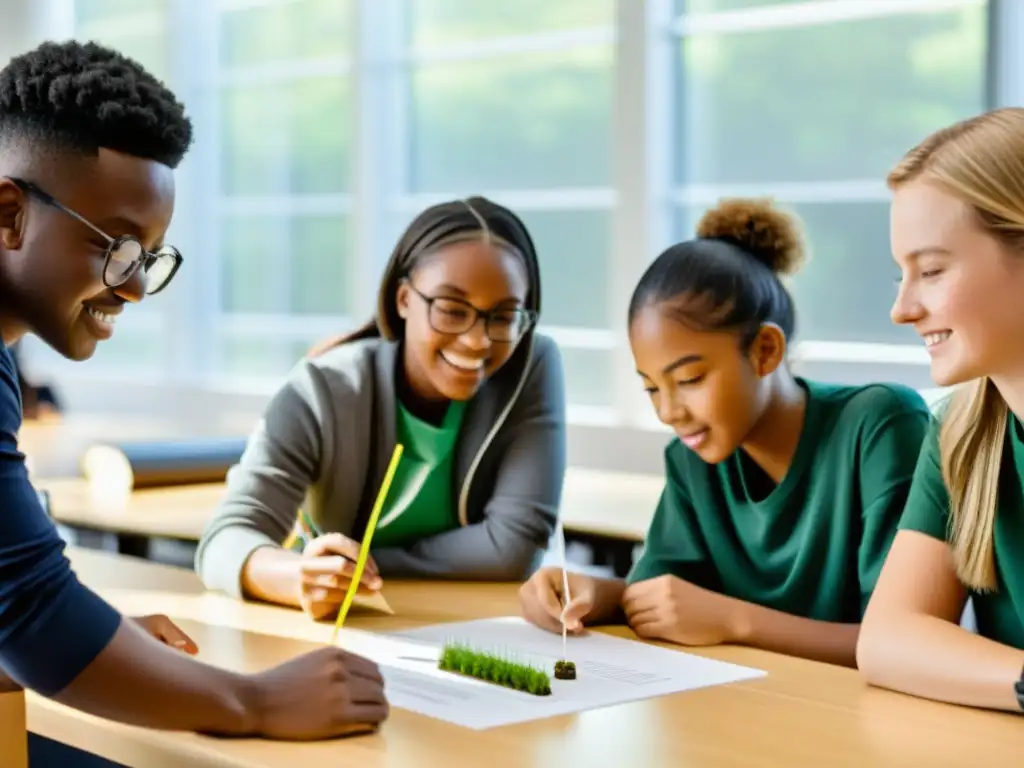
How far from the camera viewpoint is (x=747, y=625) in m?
1.92

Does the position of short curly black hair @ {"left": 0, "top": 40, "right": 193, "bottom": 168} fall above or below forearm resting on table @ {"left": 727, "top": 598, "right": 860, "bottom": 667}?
above

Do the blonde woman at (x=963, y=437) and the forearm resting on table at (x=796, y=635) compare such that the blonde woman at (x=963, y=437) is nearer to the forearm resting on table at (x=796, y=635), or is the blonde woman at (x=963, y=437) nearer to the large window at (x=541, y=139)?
the forearm resting on table at (x=796, y=635)

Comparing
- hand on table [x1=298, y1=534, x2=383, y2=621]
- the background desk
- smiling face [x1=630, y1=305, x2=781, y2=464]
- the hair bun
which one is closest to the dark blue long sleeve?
hand on table [x1=298, y1=534, x2=383, y2=621]

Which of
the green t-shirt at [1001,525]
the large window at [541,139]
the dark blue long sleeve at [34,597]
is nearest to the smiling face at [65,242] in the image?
the dark blue long sleeve at [34,597]

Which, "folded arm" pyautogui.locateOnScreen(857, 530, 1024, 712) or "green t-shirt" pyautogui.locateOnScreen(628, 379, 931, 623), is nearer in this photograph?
"folded arm" pyautogui.locateOnScreen(857, 530, 1024, 712)

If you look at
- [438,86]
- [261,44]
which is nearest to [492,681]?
[438,86]

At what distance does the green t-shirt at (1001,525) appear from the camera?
1.68 metres

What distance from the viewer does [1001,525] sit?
1.68 metres

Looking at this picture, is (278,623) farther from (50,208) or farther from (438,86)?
(438,86)

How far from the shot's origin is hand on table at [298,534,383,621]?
2018mm

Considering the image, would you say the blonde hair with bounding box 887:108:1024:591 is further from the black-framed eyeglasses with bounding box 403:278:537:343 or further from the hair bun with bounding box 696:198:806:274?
the black-framed eyeglasses with bounding box 403:278:537:343

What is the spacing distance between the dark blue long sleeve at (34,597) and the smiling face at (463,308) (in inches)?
39.5

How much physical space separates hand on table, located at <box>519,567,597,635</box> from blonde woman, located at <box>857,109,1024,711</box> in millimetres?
394

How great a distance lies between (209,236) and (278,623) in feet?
14.9
